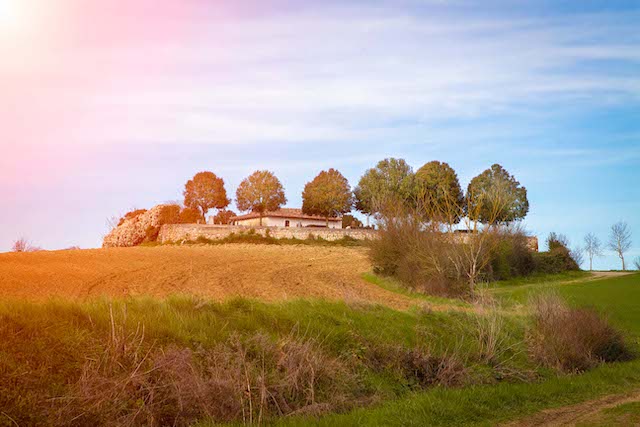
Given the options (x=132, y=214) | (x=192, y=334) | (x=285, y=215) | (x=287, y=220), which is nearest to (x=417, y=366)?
(x=192, y=334)

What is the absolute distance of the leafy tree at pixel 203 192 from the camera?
7994cm

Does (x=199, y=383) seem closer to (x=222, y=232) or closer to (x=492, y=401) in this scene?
(x=492, y=401)

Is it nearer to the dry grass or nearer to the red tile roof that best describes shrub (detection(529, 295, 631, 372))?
the dry grass

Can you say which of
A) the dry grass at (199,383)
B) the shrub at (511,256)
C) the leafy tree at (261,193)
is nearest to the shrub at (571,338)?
the dry grass at (199,383)

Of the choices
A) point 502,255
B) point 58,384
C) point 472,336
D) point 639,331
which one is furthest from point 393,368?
point 502,255

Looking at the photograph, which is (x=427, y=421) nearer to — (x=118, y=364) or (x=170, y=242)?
(x=118, y=364)

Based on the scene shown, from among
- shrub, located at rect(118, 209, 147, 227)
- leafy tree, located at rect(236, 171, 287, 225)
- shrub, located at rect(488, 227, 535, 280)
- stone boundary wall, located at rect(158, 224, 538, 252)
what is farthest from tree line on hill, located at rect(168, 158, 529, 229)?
shrub, located at rect(488, 227, 535, 280)

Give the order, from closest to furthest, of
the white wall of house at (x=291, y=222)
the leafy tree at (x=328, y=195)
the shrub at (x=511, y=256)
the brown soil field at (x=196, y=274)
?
the brown soil field at (x=196, y=274)
the shrub at (x=511, y=256)
the leafy tree at (x=328, y=195)
the white wall of house at (x=291, y=222)

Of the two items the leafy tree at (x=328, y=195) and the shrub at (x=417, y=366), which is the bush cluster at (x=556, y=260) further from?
the shrub at (x=417, y=366)

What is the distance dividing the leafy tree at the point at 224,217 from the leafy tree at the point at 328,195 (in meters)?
13.2

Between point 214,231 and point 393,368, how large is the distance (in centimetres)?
4562

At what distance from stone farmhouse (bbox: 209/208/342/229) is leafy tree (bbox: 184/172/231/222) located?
7.33 meters

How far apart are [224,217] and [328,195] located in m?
18.1

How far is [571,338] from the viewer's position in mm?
16141
